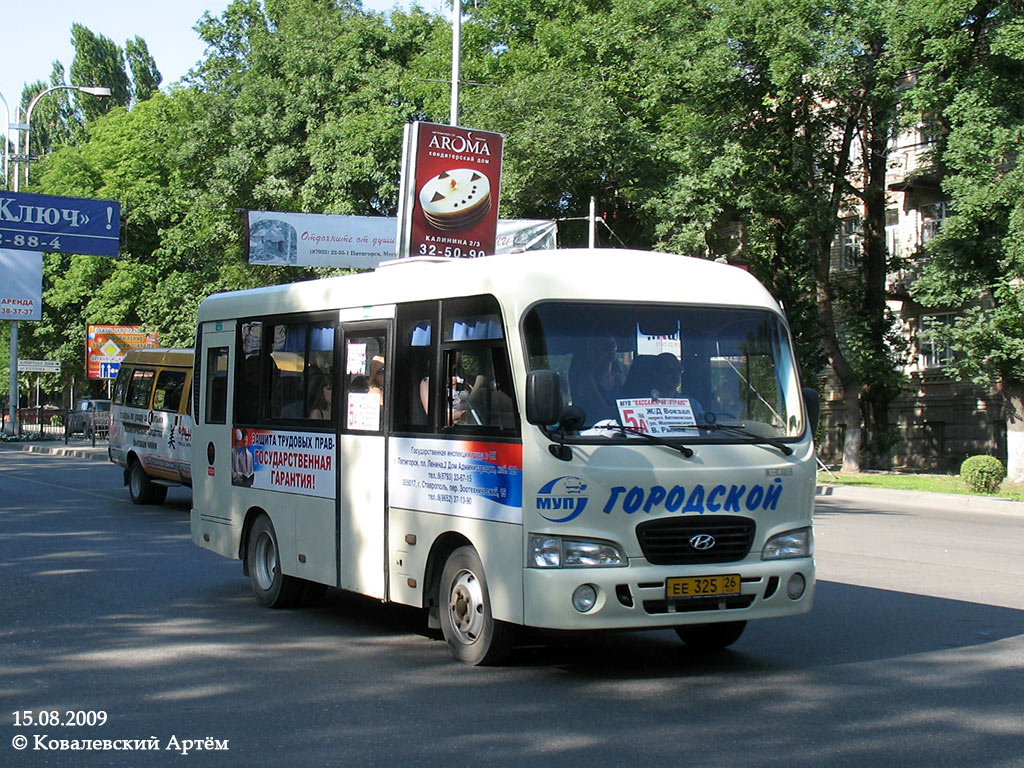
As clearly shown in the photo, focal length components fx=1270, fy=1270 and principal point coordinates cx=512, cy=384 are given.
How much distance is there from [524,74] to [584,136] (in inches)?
202

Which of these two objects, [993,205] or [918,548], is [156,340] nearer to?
[993,205]

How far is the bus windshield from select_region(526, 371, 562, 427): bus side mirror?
14.3 inches

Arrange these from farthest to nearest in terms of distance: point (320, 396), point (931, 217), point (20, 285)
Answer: point (20, 285) < point (931, 217) < point (320, 396)

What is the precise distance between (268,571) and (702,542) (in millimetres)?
4379

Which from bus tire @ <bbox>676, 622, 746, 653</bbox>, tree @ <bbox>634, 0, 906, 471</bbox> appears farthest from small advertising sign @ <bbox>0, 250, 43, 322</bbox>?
bus tire @ <bbox>676, 622, 746, 653</bbox>

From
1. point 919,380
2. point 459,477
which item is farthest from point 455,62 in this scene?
point 919,380

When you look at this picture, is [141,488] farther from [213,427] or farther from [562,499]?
[562,499]

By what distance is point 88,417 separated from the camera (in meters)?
52.0

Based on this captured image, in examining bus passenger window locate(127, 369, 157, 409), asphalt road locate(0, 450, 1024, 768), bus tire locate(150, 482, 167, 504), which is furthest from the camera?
bus passenger window locate(127, 369, 157, 409)

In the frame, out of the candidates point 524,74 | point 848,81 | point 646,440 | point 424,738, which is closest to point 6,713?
point 424,738

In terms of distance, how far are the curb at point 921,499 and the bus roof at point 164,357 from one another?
1106 centimetres

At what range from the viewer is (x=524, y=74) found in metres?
37.7

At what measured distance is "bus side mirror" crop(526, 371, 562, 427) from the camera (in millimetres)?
7039

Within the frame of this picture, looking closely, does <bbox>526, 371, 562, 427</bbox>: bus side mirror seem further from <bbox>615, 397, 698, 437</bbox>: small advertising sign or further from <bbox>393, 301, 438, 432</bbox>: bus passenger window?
<bbox>393, 301, 438, 432</bbox>: bus passenger window
